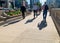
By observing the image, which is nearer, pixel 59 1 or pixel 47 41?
pixel 47 41

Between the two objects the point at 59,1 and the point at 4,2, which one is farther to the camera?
the point at 59,1

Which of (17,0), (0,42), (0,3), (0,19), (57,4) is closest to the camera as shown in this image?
(0,42)

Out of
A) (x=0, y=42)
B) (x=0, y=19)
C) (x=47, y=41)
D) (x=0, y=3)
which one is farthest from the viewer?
(x=0, y=3)

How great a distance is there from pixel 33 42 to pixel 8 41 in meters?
1.08

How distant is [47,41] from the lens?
9.52 meters

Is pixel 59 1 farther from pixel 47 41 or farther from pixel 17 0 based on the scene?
pixel 47 41

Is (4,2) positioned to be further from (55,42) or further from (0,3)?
(55,42)

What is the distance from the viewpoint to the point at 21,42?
29.8ft

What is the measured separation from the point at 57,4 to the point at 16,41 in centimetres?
11591

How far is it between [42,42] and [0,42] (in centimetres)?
181

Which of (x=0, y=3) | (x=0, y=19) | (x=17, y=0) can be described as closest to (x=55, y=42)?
(x=0, y=19)

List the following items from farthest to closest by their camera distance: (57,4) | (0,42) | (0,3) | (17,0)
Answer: (17,0)
(57,4)
(0,3)
(0,42)

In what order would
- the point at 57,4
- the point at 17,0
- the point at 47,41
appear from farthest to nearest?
1. the point at 17,0
2. the point at 57,4
3. the point at 47,41

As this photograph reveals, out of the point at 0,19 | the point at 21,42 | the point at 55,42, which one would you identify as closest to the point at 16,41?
the point at 21,42
